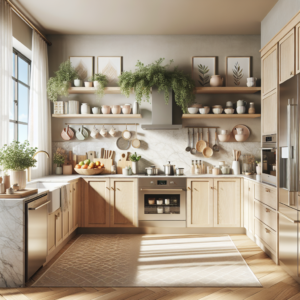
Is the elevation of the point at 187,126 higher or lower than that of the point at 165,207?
higher

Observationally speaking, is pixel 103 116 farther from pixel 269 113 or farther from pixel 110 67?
pixel 269 113

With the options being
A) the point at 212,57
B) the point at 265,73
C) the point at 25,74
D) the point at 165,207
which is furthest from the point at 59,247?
the point at 212,57

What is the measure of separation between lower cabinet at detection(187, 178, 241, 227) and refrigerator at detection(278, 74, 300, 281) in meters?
1.29

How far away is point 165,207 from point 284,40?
265 cm

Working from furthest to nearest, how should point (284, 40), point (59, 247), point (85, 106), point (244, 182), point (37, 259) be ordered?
point (85, 106) < point (244, 182) < point (59, 247) < point (284, 40) < point (37, 259)

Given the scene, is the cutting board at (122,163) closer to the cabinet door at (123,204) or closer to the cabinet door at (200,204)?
the cabinet door at (123,204)

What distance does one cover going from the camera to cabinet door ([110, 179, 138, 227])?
14.1ft

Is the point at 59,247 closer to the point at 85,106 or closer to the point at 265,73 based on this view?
the point at 85,106

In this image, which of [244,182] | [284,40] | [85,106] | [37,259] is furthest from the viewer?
[85,106]

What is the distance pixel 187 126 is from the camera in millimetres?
4828

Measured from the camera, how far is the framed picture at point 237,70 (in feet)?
15.7

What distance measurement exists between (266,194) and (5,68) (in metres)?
3.33

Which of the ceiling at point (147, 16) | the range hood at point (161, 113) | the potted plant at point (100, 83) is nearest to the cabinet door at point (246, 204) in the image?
the range hood at point (161, 113)

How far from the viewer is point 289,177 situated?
8.73ft
